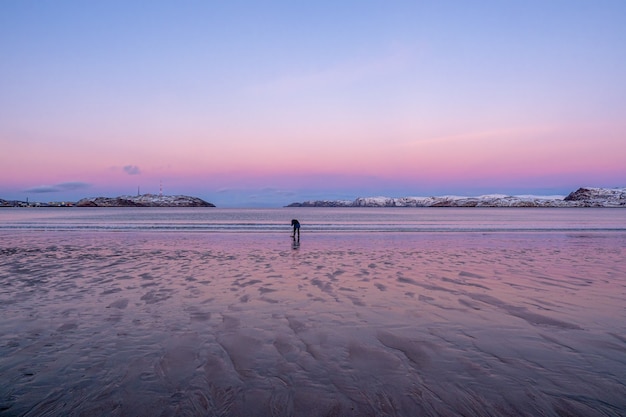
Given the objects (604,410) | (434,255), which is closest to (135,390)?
(604,410)

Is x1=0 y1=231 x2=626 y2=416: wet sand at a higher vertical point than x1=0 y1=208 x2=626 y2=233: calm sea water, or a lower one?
higher

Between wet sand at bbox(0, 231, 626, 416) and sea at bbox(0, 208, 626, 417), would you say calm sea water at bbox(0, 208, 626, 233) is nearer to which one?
sea at bbox(0, 208, 626, 417)

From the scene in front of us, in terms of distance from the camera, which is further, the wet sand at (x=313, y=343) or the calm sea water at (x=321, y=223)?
the calm sea water at (x=321, y=223)

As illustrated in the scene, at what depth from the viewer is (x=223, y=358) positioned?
6.36 metres

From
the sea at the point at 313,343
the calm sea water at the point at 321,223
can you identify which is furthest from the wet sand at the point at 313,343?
the calm sea water at the point at 321,223

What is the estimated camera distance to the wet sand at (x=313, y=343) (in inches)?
193

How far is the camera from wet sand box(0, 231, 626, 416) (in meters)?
4.90

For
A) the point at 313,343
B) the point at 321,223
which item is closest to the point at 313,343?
the point at 313,343

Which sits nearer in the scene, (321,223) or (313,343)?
(313,343)

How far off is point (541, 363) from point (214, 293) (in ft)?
27.7

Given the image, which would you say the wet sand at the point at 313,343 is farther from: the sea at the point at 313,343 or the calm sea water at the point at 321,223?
the calm sea water at the point at 321,223

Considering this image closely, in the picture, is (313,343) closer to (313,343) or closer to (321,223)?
(313,343)

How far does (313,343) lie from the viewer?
281 inches

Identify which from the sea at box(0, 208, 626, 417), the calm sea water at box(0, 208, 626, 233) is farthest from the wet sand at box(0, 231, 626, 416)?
the calm sea water at box(0, 208, 626, 233)
